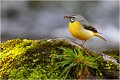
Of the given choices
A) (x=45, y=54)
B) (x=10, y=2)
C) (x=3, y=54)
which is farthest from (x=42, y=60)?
(x=10, y=2)

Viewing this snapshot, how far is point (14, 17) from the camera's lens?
411 inches

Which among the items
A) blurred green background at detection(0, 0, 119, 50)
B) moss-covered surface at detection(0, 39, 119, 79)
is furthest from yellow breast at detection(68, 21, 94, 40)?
blurred green background at detection(0, 0, 119, 50)

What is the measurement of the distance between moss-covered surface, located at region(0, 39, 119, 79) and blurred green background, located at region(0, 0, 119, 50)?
6364 millimetres

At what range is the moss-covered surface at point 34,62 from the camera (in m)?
2.58

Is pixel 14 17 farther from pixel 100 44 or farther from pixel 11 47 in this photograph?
pixel 11 47

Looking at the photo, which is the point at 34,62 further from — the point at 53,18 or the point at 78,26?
the point at 53,18

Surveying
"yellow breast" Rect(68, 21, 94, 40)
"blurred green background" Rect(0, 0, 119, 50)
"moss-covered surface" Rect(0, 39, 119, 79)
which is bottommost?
"moss-covered surface" Rect(0, 39, 119, 79)

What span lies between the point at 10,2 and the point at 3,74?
8.70 metres

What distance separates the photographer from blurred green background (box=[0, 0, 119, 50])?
31.3ft

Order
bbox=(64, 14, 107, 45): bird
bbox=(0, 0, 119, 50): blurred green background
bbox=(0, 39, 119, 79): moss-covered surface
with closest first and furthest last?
bbox=(0, 39, 119, 79): moss-covered surface
bbox=(64, 14, 107, 45): bird
bbox=(0, 0, 119, 50): blurred green background

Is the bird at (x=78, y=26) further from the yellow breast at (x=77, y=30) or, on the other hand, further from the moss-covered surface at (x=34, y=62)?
the moss-covered surface at (x=34, y=62)

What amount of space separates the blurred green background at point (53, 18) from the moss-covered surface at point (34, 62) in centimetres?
636

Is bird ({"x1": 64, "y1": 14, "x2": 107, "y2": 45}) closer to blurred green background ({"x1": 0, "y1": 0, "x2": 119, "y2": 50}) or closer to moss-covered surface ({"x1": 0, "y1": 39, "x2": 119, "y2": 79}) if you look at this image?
moss-covered surface ({"x1": 0, "y1": 39, "x2": 119, "y2": 79})

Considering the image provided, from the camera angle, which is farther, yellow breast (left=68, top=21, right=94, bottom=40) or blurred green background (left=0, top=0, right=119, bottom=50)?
blurred green background (left=0, top=0, right=119, bottom=50)
